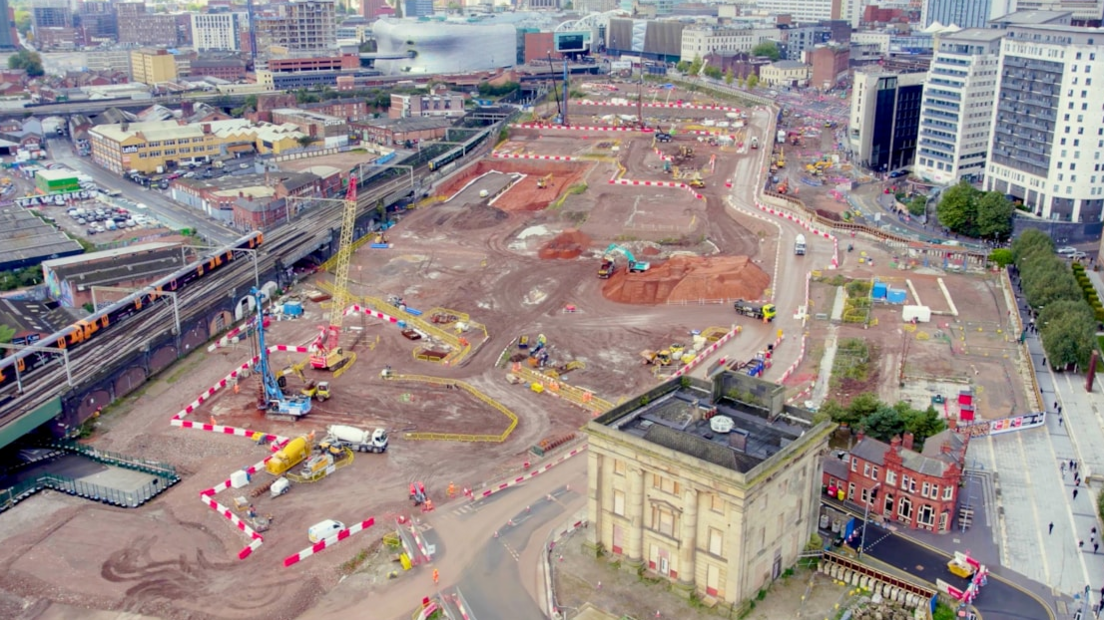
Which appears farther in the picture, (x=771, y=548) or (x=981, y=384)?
(x=981, y=384)

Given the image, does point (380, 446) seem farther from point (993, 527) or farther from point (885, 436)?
point (993, 527)

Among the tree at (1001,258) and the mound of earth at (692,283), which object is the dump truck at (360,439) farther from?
the tree at (1001,258)

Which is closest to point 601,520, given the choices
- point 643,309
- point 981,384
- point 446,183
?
point 981,384

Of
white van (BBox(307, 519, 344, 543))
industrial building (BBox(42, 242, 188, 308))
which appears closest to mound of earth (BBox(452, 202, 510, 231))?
industrial building (BBox(42, 242, 188, 308))

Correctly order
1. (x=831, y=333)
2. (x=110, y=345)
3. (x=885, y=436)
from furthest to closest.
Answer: (x=831, y=333), (x=110, y=345), (x=885, y=436)

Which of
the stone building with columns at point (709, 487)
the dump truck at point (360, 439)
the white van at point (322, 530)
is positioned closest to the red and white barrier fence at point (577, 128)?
the dump truck at point (360, 439)

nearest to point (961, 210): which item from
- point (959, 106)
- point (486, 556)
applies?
point (959, 106)
